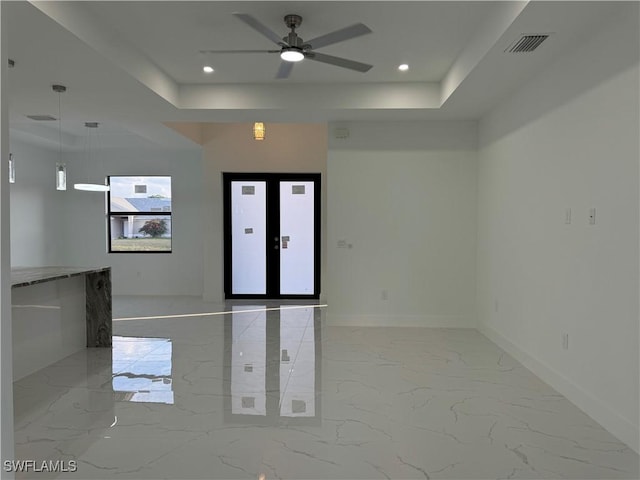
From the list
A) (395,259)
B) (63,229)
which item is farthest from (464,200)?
(63,229)

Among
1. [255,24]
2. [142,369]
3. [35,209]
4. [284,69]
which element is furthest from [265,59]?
[35,209]

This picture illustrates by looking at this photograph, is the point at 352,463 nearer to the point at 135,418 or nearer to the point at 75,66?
the point at 135,418

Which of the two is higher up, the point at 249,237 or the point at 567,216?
the point at 567,216

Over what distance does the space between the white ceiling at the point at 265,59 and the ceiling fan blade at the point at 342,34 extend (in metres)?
0.31

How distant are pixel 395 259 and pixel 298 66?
2.59 m

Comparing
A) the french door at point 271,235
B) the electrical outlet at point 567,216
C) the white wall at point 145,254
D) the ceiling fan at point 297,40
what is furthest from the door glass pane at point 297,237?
the electrical outlet at point 567,216

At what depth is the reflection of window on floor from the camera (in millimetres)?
3459

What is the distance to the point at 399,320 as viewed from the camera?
582 centimetres

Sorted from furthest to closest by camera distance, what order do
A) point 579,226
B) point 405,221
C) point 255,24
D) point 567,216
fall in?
point 405,221
point 567,216
point 579,226
point 255,24

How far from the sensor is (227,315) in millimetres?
6559

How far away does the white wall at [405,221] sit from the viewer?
18.7ft

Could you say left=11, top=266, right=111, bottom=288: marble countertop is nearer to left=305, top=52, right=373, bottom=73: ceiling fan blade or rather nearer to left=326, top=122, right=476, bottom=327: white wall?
left=305, top=52, right=373, bottom=73: ceiling fan blade

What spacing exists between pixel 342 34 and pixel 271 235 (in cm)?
518
